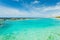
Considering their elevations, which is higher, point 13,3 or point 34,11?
point 13,3

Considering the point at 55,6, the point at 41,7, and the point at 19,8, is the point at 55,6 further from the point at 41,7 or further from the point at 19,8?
the point at 19,8

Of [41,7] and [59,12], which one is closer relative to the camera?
[41,7]

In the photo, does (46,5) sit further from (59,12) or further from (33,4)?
(59,12)

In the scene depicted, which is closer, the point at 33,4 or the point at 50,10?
the point at 33,4

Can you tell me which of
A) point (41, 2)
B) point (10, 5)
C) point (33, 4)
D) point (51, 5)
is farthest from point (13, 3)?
point (51, 5)

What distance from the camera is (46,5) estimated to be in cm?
503

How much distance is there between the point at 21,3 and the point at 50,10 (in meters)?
1.46

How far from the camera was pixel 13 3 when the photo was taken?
4.82m

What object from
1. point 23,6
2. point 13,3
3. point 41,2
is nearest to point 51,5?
point 41,2

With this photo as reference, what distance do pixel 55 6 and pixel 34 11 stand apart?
964mm

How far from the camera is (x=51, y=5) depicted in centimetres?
505

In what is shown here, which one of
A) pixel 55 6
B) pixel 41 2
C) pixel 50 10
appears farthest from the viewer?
pixel 50 10

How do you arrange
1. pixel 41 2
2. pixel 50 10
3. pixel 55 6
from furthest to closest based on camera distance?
1. pixel 50 10
2. pixel 55 6
3. pixel 41 2

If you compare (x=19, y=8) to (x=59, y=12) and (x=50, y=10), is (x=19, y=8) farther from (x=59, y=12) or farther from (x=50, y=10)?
(x=59, y=12)
